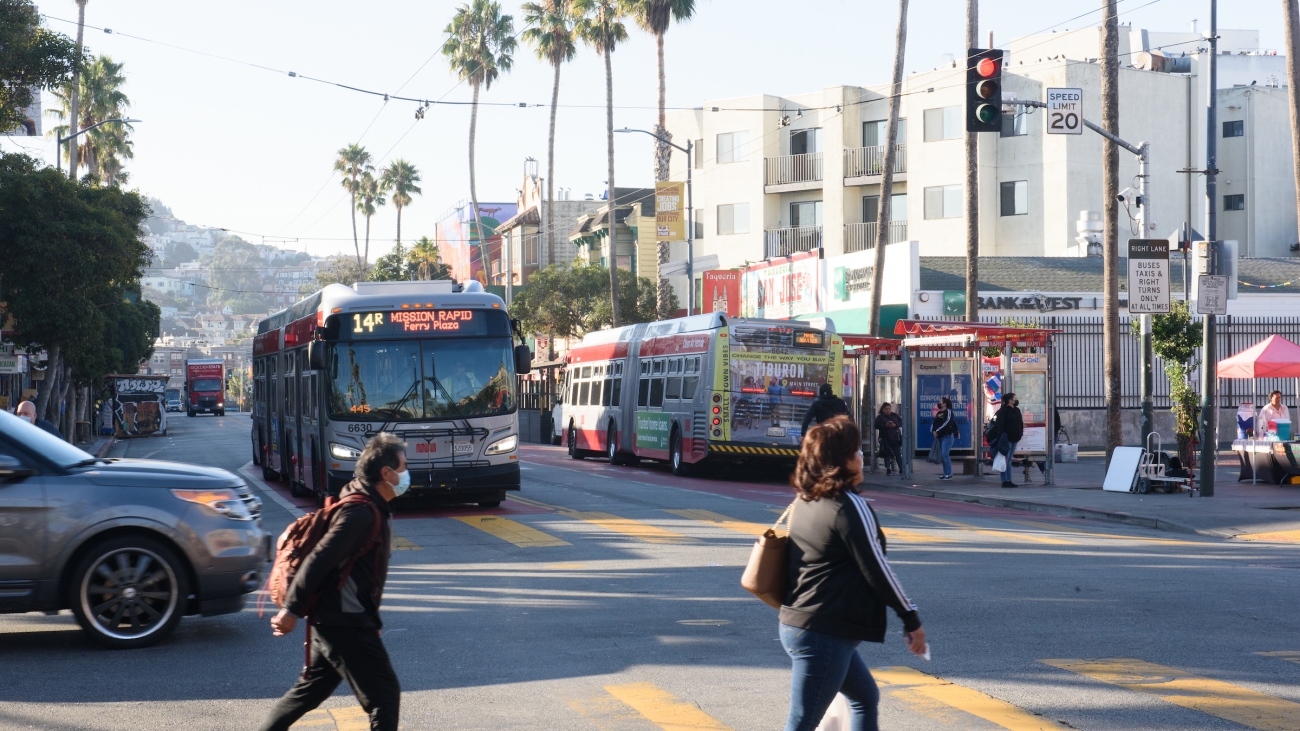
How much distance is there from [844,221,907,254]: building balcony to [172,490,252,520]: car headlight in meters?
41.8

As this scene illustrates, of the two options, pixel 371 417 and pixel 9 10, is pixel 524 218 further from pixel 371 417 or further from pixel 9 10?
pixel 371 417

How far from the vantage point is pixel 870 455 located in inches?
1184

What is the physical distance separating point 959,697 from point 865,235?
142 feet

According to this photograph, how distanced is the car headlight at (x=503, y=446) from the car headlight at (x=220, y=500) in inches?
356

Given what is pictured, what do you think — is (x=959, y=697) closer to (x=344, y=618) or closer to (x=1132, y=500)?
(x=344, y=618)

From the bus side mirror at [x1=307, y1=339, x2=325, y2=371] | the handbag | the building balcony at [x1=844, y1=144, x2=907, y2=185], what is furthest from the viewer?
the building balcony at [x1=844, y1=144, x2=907, y2=185]

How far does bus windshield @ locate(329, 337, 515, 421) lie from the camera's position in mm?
18312

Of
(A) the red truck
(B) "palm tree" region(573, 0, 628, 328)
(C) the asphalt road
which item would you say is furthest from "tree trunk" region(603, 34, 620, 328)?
(A) the red truck

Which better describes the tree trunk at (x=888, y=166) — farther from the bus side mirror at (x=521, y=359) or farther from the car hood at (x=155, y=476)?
the car hood at (x=155, y=476)

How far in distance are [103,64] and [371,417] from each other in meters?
42.2

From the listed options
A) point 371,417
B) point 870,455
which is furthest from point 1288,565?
point 870,455

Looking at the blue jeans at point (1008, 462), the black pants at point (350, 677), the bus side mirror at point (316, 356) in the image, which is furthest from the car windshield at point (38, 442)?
the blue jeans at point (1008, 462)

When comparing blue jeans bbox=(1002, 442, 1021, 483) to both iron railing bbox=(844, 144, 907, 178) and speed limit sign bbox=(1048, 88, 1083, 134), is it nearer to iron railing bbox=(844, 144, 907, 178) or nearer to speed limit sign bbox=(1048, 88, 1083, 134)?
speed limit sign bbox=(1048, 88, 1083, 134)

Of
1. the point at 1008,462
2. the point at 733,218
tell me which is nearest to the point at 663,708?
the point at 1008,462
